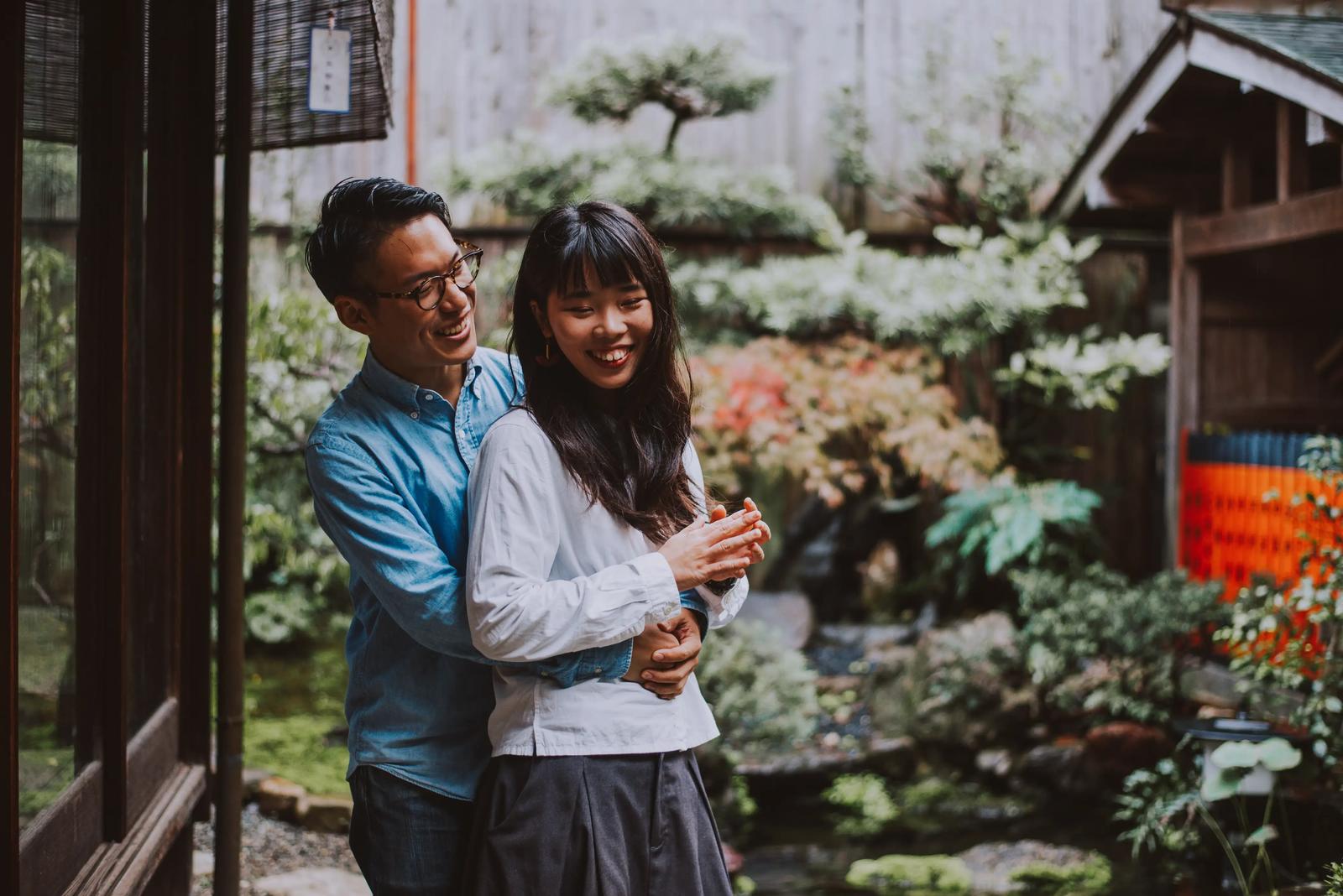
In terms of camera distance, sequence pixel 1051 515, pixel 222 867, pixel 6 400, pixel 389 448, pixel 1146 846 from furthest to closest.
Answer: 1. pixel 1051 515
2. pixel 1146 846
3. pixel 222 867
4. pixel 389 448
5. pixel 6 400

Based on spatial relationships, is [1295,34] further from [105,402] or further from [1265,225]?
[105,402]

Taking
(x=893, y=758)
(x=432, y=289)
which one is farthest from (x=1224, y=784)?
(x=432, y=289)

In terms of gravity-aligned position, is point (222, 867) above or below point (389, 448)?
below

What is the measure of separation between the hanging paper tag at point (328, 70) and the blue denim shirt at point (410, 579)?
4.59ft

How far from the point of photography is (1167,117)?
22.7 feet

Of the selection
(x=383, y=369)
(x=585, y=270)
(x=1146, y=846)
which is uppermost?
(x=585, y=270)

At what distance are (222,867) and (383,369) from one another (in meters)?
1.94

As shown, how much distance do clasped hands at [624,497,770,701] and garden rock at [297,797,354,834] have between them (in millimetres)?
3565

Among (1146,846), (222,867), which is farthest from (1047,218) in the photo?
(222,867)

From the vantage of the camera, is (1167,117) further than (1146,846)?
→ Yes

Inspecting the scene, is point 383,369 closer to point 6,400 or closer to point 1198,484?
point 6,400

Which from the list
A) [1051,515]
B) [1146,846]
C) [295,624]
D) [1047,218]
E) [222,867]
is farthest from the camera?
[1047,218]

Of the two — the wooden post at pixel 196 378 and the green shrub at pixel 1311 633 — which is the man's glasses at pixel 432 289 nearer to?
the wooden post at pixel 196 378

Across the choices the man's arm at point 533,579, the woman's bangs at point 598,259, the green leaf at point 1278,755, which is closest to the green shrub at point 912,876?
the green leaf at point 1278,755
